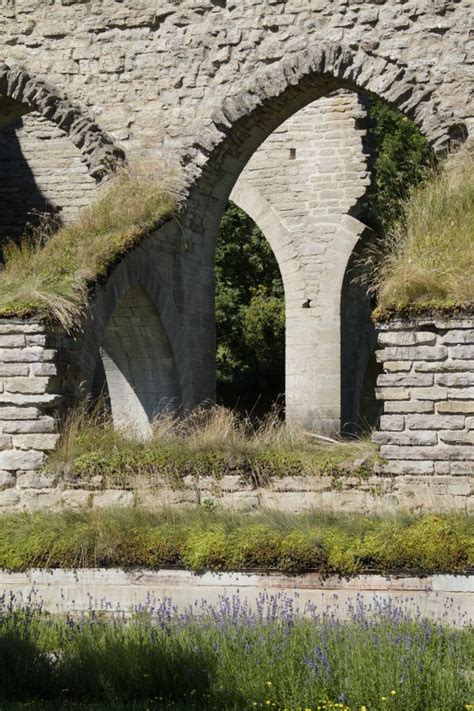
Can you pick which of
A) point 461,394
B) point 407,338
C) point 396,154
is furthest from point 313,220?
point 461,394

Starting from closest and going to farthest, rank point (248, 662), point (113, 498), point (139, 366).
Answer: point (248, 662) < point (113, 498) < point (139, 366)

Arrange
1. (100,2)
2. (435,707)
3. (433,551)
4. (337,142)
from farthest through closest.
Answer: (337,142)
(100,2)
(433,551)
(435,707)

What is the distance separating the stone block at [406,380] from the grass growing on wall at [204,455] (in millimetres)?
564

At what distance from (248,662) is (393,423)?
3173mm

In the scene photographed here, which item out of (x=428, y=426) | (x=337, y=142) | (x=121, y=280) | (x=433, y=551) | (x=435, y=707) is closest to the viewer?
(x=435, y=707)

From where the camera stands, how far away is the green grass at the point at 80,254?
902 centimetres

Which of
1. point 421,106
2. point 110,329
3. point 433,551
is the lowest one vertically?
point 433,551

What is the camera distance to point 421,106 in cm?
1087

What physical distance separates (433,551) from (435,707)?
5.63 ft

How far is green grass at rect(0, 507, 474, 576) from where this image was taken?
666 cm

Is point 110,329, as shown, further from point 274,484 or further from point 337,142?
point 337,142

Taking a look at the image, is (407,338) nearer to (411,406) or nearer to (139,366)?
(411,406)

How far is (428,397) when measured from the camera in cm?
814

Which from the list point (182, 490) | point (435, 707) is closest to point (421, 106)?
point (182, 490)
